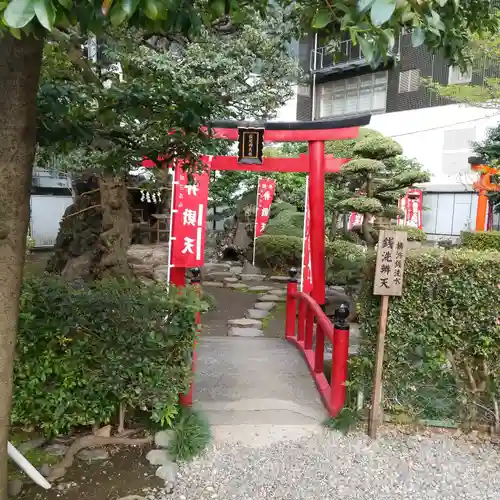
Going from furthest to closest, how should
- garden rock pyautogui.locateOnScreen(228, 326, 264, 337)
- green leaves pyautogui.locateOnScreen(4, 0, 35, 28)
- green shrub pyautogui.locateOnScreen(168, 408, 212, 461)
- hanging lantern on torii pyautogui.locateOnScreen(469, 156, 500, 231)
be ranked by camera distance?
hanging lantern on torii pyautogui.locateOnScreen(469, 156, 500, 231) → garden rock pyautogui.locateOnScreen(228, 326, 264, 337) → green shrub pyautogui.locateOnScreen(168, 408, 212, 461) → green leaves pyautogui.locateOnScreen(4, 0, 35, 28)

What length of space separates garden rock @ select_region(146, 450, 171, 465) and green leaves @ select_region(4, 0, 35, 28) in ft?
10.4

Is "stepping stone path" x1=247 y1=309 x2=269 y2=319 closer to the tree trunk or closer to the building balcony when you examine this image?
the tree trunk

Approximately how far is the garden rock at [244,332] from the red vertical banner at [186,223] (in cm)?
143

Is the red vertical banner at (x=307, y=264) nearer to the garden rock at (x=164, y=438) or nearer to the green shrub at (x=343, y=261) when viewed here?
the green shrub at (x=343, y=261)

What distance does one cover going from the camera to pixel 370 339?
401 centimetres

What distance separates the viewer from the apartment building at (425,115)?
1920cm

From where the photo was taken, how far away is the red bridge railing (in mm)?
4203

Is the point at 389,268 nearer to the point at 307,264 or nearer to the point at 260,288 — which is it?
the point at 307,264

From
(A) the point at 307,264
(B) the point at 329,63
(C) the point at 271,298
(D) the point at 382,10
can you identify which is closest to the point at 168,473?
(D) the point at 382,10

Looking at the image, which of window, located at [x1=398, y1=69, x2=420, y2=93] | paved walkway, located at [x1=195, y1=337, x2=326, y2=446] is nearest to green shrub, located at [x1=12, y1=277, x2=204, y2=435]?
paved walkway, located at [x1=195, y1=337, x2=326, y2=446]

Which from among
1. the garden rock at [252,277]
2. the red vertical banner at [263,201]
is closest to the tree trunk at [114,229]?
the garden rock at [252,277]

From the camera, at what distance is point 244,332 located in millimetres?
8000

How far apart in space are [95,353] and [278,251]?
11.6 m

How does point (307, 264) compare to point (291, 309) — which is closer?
point (291, 309)
